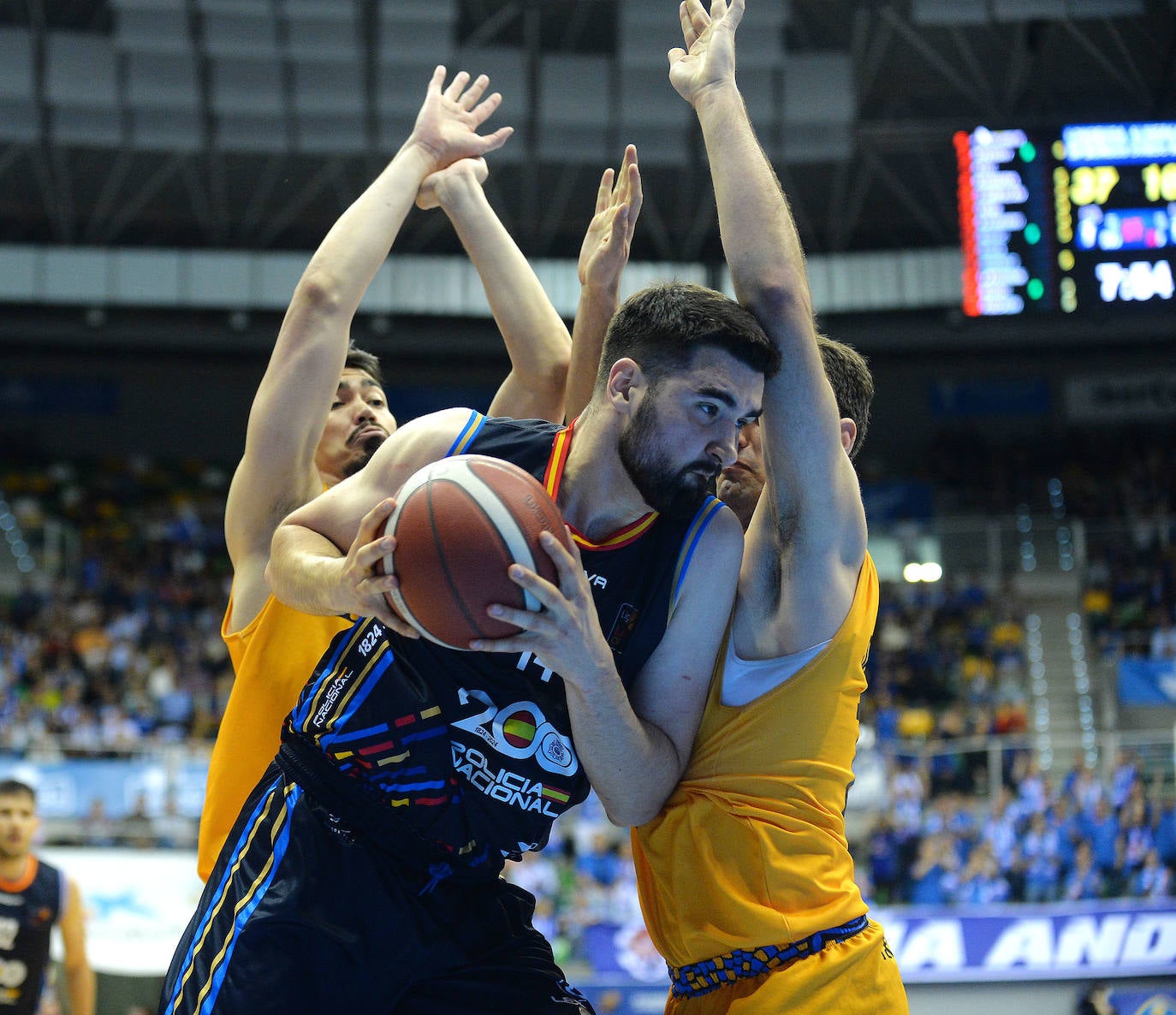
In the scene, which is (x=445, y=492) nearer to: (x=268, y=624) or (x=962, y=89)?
(x=268, y=624)

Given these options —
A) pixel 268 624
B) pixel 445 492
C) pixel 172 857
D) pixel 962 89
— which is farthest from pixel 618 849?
pixel 962 89

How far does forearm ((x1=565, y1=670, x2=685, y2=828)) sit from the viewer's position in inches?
109

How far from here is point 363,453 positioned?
427 cm

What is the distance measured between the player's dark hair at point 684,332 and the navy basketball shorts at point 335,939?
128 cm

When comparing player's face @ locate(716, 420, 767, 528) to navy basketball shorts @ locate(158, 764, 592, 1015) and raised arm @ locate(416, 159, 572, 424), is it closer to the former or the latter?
raised arm @ locate(416, 159, 572, 424)

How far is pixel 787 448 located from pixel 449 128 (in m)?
2.05

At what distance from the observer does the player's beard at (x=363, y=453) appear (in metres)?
4.27

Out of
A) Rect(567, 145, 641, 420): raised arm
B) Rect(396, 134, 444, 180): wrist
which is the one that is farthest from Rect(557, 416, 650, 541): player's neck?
Rect(396, 134, 444, 180): wrist

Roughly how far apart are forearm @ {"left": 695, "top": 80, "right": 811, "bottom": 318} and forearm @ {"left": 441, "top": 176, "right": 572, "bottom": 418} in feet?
3.70

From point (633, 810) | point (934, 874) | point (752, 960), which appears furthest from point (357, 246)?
point (934, 874)

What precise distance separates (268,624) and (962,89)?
19464 millimetres

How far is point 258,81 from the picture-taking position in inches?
806

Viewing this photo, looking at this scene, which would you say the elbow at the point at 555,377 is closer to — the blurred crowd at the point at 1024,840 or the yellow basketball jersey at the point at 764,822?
the yellow basketball jersey at the point at 764,822

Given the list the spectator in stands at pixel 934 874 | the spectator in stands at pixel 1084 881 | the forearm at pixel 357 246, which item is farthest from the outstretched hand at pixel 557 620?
the spectator in stands at pixel 1084 881
